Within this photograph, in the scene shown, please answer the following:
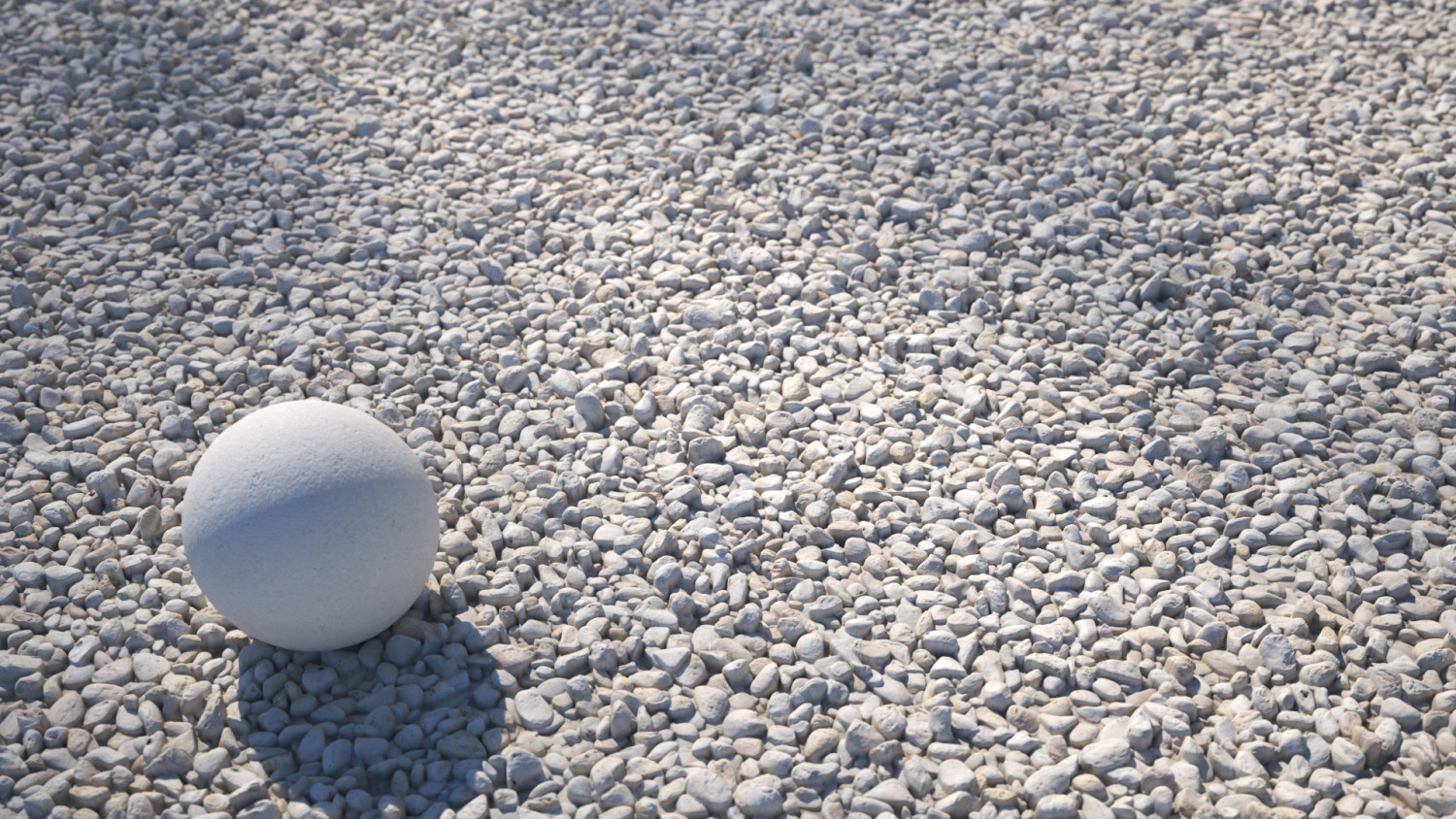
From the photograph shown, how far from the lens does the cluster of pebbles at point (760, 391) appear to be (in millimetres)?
2883

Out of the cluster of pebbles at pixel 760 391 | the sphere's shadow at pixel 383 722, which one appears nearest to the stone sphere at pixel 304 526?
the sphere's shadow at pixel 383 722

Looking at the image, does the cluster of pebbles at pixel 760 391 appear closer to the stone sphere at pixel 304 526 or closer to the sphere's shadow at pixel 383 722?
the sphere's shadow at pixel 383 722

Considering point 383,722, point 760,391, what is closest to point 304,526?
point 383,722

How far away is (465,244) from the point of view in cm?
451

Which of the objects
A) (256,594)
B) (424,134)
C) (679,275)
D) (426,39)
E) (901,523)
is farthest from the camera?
(426,39)

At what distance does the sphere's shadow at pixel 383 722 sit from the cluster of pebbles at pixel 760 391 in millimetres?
14

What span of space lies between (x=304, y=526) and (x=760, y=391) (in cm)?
174

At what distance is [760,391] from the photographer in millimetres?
3951

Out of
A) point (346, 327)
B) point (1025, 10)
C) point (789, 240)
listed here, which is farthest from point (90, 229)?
point (1025, 10)

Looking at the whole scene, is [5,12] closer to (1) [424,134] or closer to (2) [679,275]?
(1) [424,134]

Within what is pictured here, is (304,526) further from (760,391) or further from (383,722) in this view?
(760,391)

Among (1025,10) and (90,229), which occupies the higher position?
(1025,10)

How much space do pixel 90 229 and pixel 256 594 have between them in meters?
2.60

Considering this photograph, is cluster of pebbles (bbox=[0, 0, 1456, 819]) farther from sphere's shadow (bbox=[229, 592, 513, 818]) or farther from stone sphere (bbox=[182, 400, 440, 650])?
stone sphere (bbox=[182, 400, 440, 650])
